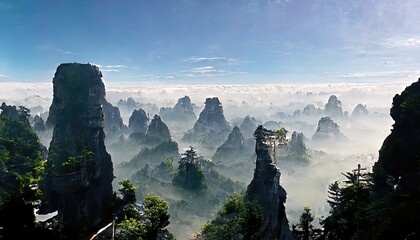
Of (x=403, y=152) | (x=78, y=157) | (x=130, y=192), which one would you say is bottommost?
(x=130, y=192)

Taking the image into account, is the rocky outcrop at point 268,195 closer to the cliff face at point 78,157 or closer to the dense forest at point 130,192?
the dense forest at point 130,192

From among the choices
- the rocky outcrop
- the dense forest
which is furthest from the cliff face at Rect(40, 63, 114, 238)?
the rocky outcrop

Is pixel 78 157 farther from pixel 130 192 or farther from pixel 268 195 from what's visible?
pixel 268 195

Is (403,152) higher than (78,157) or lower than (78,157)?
higher

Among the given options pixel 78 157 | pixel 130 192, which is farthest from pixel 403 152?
pixel 78 157

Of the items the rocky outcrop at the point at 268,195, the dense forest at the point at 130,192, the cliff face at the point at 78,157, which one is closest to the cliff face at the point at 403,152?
the dense forest at the point at 130,192

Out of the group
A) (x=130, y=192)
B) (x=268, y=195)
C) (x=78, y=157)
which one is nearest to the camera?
(x=268, y=195)

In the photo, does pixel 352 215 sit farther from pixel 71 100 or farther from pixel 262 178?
pixel 71 100
